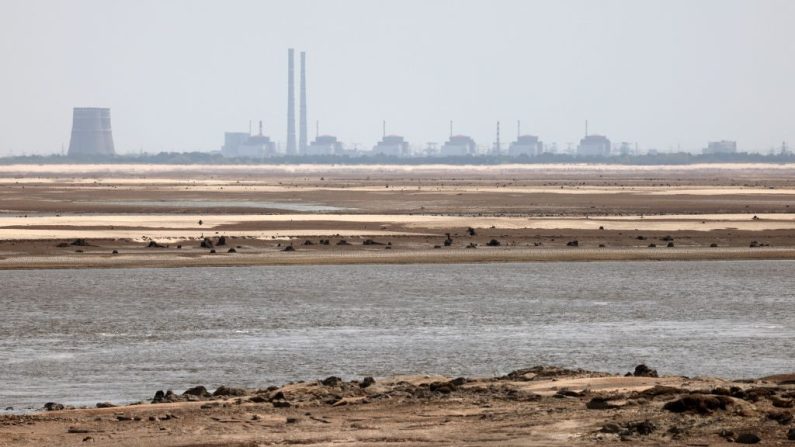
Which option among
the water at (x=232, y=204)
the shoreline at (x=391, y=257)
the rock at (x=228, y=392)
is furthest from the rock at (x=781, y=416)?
the water at (x=232, y=204)

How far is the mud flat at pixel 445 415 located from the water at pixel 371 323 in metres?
2.98

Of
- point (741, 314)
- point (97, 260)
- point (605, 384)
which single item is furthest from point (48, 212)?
point (605, 384)

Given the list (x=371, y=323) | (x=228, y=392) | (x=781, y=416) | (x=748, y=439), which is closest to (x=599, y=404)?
(x=781, y=416)

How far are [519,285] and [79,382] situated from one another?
A: 2076cm

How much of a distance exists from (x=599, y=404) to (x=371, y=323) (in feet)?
47.8

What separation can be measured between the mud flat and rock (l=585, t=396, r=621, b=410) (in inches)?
0.8

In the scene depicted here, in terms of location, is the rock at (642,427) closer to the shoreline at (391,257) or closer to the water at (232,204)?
the shoreline at (391,257)

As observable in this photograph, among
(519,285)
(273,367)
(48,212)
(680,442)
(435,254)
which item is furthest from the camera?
(48,212)

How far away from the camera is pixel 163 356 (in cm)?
2894

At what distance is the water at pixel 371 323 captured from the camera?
27.0 meters

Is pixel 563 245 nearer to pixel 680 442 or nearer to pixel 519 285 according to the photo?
pixel 519 285

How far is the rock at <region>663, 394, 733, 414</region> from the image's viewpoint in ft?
63.4

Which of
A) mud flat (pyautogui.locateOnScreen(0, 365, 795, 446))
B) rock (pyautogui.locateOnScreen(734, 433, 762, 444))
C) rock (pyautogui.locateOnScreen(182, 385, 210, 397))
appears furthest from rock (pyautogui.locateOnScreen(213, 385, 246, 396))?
rock (pyautogui.locateOnScreen(734, 433, 762, 444))

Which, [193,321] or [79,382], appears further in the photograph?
[193,321]
